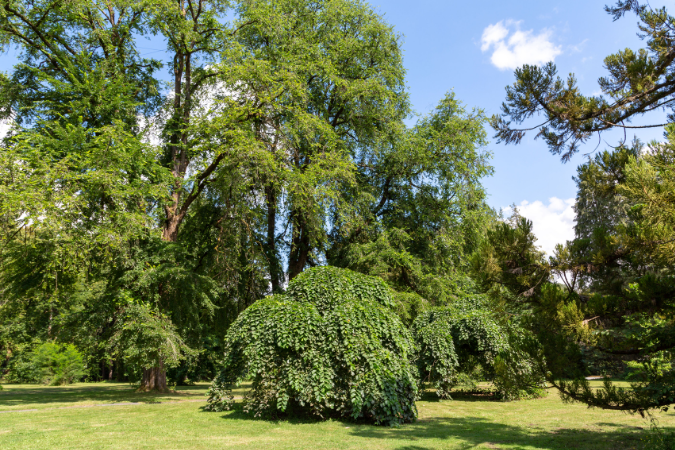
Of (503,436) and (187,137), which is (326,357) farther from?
(187,137)

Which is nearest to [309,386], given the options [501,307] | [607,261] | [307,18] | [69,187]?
[501,307]

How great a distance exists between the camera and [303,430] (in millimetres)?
7922

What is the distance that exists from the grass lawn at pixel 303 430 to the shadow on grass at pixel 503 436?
0.05 ft

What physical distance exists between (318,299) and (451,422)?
3904 millimetres

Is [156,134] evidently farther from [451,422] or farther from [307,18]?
[451,422]

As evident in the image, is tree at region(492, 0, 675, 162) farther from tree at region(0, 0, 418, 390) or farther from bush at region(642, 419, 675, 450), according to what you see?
tree at region(0, 0, 418, 390)

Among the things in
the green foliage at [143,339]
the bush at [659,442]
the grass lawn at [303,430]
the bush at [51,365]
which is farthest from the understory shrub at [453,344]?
the bush at [51,365]

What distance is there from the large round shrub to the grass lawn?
1.40ft

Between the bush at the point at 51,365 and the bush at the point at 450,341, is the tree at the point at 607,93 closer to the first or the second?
the bush at the point at 450,341

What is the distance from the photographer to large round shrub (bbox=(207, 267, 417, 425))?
335 inches

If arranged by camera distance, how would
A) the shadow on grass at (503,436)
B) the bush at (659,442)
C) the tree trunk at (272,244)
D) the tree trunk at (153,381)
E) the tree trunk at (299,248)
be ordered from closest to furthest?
1. the bush at (659,442)
2. the shadow on grass at (503,436)
3. the tree trunk at (153,381)
4. the tree trunk at (272,244)
5. the tree trunk at (299,248)

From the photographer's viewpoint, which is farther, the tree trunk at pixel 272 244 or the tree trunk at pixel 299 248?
the tree trunk at pixel 299 248

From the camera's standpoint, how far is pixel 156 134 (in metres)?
17.1

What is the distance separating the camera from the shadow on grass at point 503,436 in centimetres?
632
